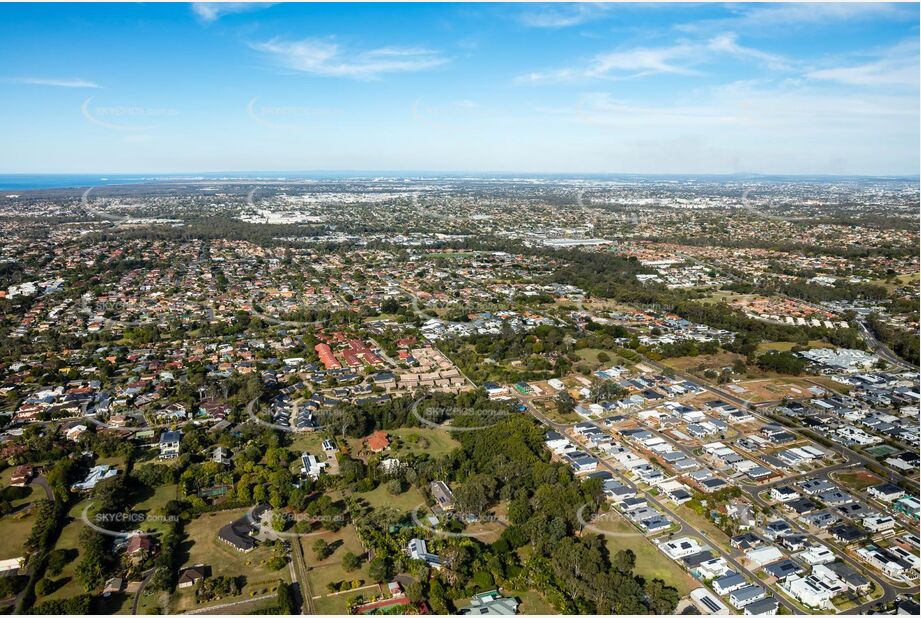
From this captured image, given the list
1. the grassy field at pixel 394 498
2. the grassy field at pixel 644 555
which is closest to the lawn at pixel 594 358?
the grassy field at pixel 644 555

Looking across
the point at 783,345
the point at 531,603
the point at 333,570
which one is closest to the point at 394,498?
the point at 333,570

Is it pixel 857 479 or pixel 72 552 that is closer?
pixel 72 552

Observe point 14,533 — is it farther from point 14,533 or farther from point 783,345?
point 783,345

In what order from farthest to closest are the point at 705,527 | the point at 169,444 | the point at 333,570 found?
the point at 169,444 → the point at 705,527 → the point at 333,570

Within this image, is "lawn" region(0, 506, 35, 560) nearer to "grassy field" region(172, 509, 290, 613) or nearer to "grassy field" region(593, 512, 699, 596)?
"grassy field" region(172, 509, 290, 613)

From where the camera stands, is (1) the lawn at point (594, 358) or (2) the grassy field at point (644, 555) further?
(1) the lawn at point (594, 358)

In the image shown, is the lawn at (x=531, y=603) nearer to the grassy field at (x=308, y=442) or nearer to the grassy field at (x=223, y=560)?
the grassy field at (x=223, y=560)

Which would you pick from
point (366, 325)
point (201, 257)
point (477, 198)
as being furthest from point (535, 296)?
point (477, 198)

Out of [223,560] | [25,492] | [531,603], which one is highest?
[25,492]
